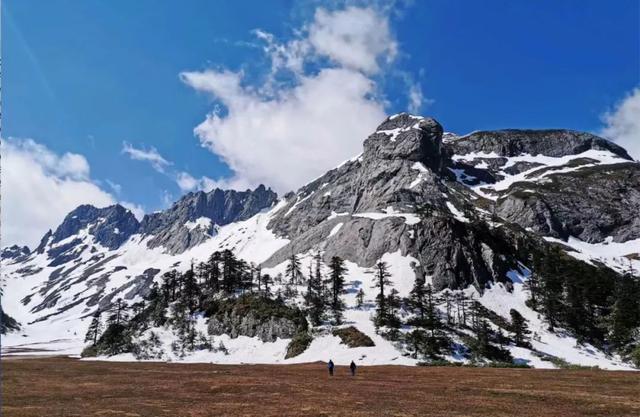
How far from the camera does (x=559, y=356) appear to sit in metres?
96.3

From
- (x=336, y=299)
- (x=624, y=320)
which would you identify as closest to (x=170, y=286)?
(x=336, y=299)

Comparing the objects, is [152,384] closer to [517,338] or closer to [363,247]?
[517,338]

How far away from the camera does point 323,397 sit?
122 ft

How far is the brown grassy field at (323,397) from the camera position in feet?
98.2

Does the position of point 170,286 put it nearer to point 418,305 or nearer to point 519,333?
point 418,305

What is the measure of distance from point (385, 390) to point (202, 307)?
287ft

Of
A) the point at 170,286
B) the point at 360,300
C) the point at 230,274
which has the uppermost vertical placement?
the point at 230,274

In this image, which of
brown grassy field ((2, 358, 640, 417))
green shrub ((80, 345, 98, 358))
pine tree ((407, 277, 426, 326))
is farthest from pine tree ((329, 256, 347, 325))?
green shrub ((80, 345, 98, 358))

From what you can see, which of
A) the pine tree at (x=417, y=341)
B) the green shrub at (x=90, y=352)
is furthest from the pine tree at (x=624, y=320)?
the green shrub at (x=90, y=352)

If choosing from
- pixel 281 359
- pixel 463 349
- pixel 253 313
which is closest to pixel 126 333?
pixel 253 313

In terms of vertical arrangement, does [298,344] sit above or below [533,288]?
below

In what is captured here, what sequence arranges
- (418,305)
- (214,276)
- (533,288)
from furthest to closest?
(214,276)
(533,288)
(418,305)

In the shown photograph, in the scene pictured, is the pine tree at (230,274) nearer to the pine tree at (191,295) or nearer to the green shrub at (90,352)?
the pine tree at (191,295)

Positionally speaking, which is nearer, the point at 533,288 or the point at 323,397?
the point at 323,397
